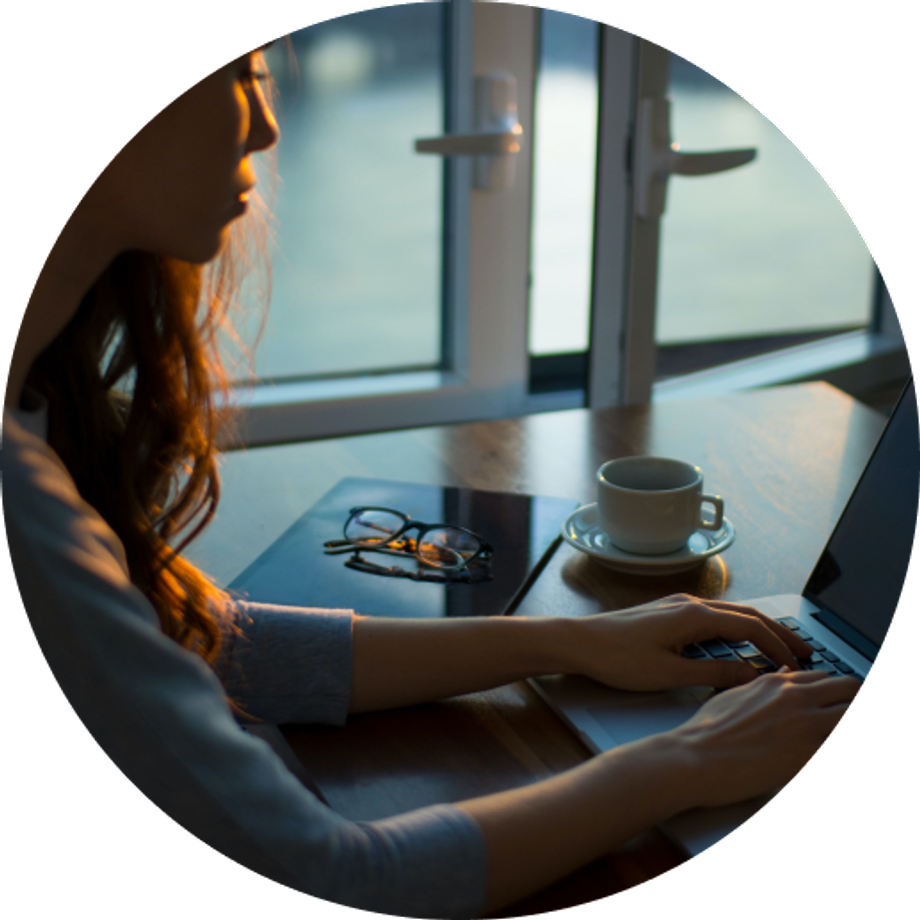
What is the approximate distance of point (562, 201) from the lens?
654 mm

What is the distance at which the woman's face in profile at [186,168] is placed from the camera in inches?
15.9

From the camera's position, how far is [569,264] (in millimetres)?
668

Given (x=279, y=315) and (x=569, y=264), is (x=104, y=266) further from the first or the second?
(x=569, y=264)

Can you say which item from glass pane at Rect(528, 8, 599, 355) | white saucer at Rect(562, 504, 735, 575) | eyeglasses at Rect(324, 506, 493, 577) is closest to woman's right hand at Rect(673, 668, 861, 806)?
white saucer at Rect(562, 504, 735, 575)

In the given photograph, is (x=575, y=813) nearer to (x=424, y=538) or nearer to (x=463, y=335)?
(x=424, y=538)

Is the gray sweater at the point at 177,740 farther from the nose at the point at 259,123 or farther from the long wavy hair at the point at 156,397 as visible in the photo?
the nose at the point at 259,123

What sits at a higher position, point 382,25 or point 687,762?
point 382,25

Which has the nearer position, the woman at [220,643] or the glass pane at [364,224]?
the woman at [220,643]

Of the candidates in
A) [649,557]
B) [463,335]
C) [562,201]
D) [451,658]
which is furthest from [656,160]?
[451,658]

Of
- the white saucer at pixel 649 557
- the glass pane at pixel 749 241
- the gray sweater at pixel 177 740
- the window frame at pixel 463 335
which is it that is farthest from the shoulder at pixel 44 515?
the glass pane at pixel 749 241

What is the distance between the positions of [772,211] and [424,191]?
27 centimetres

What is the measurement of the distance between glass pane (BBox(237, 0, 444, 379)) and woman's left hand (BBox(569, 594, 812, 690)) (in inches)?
11.4

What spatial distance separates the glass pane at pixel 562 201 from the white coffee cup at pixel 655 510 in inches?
5.9

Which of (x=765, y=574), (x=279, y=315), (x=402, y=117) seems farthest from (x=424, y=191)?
(x=765, y=574)
